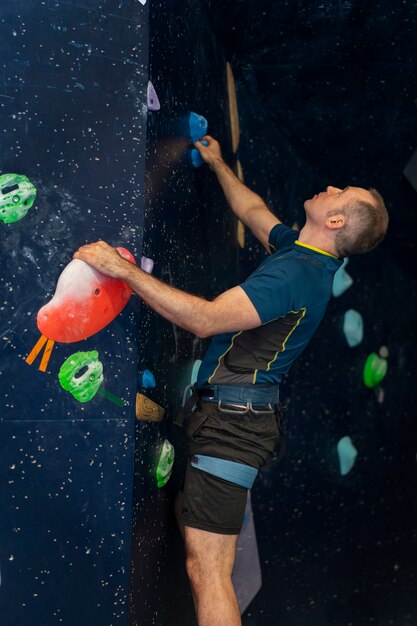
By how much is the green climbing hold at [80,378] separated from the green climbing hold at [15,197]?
36 cm

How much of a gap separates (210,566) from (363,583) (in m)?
1.34

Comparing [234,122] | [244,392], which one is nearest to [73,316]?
[244,392]

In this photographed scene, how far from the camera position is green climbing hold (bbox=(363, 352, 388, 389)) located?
11.0 feet

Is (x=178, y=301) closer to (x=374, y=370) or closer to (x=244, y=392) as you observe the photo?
(x=244, y=392)

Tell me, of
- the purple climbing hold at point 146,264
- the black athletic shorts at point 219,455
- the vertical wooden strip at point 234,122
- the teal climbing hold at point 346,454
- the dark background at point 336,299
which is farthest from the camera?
the teal climbing hold at point 346,454

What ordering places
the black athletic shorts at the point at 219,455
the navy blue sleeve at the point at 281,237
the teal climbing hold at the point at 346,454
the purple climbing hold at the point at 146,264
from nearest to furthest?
the purple climbing hold at the point at 146,264 < the black athletic shorts at the point at 219,455 < the navy blue sleeve at the point at 281,237 < the teal climbing hold at the point at 346,454

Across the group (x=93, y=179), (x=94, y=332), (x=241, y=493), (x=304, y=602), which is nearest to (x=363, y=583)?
(x=304, y=602)

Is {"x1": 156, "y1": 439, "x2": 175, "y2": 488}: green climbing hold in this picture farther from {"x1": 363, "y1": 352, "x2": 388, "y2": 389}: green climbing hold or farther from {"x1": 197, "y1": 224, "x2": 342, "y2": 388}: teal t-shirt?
{"x1": 363, "y1": 352, "x2": 388, "y2": 389}: green climbing hold

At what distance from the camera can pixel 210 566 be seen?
209cm

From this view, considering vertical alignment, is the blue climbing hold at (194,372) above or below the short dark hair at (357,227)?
below

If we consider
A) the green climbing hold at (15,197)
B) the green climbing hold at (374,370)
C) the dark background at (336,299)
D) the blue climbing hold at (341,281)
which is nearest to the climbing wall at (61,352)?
the green climbing hold at (15,197)

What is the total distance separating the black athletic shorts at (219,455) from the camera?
2.13m

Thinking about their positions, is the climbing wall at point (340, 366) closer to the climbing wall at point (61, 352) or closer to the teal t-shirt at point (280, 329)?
the teal t-shirt at point (280, 329)

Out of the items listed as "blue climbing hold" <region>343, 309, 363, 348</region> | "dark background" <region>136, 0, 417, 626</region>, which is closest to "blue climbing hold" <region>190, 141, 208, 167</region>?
"dark background" <region>136, 0, 417, 626</region>
